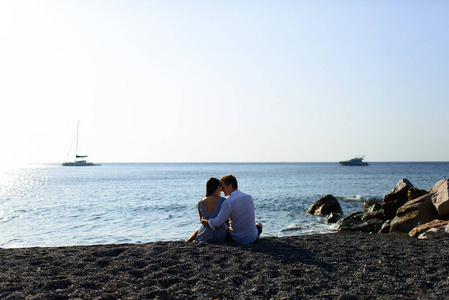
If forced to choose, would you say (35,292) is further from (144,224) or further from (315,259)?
(144,224)

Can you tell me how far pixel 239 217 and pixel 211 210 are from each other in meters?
0.69

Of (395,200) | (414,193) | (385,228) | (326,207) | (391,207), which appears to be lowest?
(326,207)

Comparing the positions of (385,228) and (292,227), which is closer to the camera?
(385,228)

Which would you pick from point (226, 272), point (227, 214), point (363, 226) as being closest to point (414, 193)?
point (363, 226)

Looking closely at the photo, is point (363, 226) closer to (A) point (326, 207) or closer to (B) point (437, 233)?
(B) point (437, 233)

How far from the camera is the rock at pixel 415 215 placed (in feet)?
40.3

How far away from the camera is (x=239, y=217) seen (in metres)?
8.33

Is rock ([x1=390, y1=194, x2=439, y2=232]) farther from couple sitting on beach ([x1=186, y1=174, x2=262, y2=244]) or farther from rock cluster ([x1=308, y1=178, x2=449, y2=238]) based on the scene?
couple sitting on beach ([x1=186, y1=174, x2=262, y2=244])

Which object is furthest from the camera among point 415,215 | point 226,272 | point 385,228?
point 385,228

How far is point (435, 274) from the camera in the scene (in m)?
5.99

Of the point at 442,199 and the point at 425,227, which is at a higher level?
the point at 442,199

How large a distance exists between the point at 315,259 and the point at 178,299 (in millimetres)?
3166

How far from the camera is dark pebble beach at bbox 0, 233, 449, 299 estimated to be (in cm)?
514

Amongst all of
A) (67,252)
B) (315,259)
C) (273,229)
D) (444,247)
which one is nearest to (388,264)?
(315,259)
